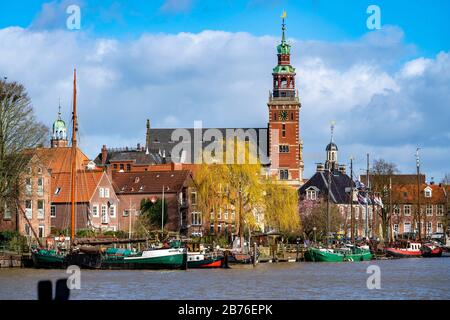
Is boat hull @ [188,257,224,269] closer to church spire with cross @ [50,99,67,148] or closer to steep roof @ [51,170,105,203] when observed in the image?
steep roof @ [51,170,105,203]

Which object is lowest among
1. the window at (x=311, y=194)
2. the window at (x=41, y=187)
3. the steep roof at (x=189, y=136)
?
the window at (x=41, y=187)

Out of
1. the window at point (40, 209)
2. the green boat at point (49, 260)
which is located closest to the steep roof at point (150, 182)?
the window at point (40, 209)

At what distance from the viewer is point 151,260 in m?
76.1

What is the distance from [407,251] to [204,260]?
41.4m

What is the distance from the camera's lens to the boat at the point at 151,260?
7619cm

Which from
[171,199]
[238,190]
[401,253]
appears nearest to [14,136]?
[238,190]

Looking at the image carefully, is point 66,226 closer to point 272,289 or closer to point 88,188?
point 88,188

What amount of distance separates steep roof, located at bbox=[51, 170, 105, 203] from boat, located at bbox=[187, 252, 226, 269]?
93.4 ft

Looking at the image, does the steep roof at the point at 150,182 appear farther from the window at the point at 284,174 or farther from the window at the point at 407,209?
the window at the point at 407,209

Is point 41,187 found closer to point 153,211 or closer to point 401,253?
point 153,211

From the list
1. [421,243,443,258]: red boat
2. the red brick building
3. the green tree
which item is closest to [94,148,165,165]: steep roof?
the red brick building

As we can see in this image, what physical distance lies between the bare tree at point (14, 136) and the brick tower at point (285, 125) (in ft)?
325
